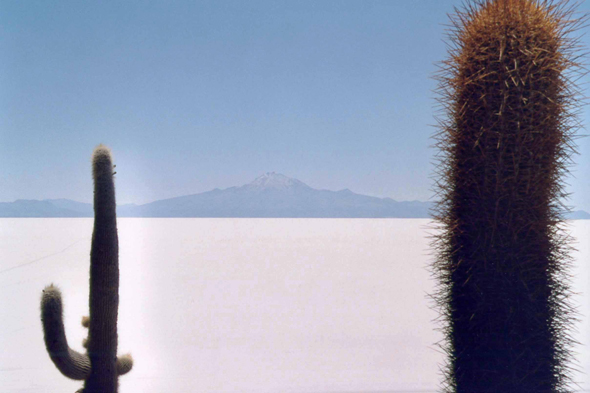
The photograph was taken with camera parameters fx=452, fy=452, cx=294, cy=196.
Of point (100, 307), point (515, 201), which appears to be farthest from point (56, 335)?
point (515, 201)

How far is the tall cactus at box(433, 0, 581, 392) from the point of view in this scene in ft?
9.65

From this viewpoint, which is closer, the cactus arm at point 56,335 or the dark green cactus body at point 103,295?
the cactus arm at point 56,335

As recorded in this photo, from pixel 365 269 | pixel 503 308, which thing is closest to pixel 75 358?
pixel 503 308

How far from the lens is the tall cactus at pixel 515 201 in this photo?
2.94m

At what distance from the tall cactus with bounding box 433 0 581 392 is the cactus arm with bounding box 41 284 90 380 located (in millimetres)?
2737

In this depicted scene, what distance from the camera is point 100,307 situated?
10.4 ft

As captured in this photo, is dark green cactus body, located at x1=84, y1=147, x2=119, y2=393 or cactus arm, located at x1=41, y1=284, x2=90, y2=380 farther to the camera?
dark green cactus body, located at x1=84, y1=147, x2=119, y2=393

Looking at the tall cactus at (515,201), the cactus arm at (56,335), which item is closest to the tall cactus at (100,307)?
the cactus arm at (56,335)

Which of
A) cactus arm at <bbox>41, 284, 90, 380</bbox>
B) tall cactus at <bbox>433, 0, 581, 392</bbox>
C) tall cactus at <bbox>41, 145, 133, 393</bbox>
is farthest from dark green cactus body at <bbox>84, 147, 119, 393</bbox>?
tall cactus at <bbox>433, 0, 581, 392</bbox>

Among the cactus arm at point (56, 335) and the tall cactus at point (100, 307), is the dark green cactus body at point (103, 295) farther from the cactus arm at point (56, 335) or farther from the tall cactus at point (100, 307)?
the cactus arm at point (56, 335)

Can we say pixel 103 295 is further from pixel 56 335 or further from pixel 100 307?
pixel 56 335

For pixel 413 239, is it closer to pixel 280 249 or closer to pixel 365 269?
pixel 280 249

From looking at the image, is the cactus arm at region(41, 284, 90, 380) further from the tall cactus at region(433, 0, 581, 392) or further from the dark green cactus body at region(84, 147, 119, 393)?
the tall cactus at region(433, 0, 581, 392)

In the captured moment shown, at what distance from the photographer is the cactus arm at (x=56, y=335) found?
305 centimetres
